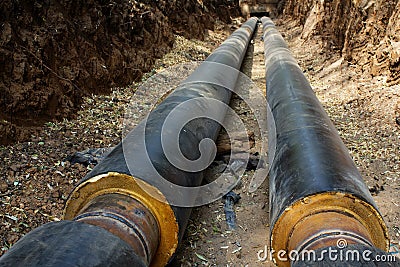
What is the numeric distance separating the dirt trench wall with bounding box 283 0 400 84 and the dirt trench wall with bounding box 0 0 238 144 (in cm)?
307

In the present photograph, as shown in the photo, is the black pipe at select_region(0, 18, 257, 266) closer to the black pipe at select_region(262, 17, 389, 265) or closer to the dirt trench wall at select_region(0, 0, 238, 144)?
the black pipe at select_region(262, 17, 389, 265)

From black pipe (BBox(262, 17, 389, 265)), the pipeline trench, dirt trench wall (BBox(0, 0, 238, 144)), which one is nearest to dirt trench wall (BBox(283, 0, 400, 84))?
the pipeline trench

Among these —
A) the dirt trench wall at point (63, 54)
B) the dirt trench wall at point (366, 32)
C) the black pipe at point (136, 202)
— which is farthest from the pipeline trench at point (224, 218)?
the dirt trench wall at point (366, 32)

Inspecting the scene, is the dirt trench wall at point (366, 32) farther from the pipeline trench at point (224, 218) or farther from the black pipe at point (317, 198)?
the black pipe at point (317, 198)

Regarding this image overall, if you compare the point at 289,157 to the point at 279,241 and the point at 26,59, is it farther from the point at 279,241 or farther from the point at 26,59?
the point at 26,59

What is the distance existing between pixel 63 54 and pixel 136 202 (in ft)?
9.05

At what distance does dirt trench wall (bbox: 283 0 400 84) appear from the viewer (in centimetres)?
430

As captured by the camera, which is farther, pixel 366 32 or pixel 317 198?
pixel 366 32

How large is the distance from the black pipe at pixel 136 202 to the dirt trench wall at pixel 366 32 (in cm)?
309

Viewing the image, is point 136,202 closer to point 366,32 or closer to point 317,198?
point 317,198

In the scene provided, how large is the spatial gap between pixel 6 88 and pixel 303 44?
6309mm

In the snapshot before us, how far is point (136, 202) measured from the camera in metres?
1.68

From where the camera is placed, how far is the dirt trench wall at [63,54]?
3184 mm

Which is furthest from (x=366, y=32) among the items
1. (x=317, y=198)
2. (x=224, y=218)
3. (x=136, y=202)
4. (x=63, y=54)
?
(x=136, y=202)
